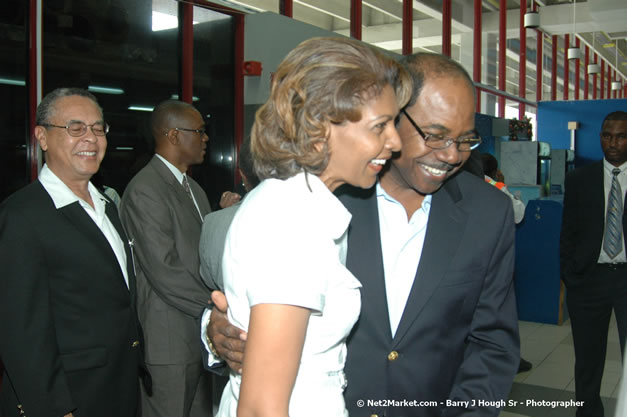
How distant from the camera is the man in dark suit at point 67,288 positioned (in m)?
1.87

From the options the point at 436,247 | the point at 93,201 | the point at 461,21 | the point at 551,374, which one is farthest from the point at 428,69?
the point at 461,21

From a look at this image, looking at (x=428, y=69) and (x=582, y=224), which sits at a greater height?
(x=428, y=69)

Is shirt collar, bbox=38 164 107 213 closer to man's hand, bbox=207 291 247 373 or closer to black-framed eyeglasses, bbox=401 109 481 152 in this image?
man's hand, bbox=207 291 247 373

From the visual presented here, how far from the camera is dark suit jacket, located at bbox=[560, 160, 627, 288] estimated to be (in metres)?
3.63

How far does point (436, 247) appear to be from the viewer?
1572 mm

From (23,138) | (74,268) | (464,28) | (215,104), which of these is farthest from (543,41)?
(74,268)

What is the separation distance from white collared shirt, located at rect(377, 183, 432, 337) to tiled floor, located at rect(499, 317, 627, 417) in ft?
9.05

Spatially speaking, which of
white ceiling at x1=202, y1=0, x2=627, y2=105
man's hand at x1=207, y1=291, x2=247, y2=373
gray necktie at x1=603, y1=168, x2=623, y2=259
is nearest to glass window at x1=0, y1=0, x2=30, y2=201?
white ceiling at x1=202, y1=0, x2=627, y2=105

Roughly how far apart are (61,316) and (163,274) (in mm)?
739

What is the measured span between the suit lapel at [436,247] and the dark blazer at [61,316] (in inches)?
46.8

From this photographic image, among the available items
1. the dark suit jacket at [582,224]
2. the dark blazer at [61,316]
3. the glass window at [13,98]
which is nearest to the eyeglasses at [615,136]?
the dark suit jacket at [582,224]

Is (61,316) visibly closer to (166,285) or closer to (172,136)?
(166,285)

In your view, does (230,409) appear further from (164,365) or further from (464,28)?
(464,28)

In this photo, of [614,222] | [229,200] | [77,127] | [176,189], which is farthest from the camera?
[614,222]
